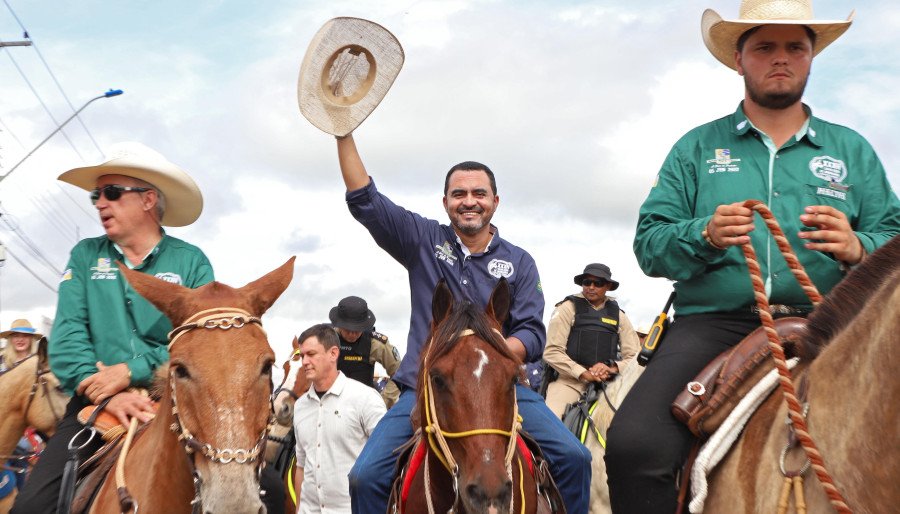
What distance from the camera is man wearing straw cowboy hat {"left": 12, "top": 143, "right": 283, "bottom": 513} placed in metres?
5.61

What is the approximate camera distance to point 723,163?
16.1 feet

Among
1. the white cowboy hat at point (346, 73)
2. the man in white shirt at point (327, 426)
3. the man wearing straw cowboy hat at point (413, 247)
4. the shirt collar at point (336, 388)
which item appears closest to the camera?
the white cowboy hat at point (346, 73)

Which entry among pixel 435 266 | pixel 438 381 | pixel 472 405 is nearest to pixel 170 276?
pixel 435 266

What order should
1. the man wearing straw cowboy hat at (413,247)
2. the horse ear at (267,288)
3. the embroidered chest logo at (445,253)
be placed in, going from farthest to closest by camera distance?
the embroidered chest logo at (445,253) < the man wearing straw cowboy hat at (413,247) < the horse ear at (267,288)

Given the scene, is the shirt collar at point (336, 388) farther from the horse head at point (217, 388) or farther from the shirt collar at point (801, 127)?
the shirt collar at point (801, 127)

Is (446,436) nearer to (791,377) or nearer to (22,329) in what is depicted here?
(791,377)

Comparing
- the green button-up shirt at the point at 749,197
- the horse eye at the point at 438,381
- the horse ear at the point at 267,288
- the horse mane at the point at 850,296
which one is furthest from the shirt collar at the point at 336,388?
the horse mane at the point at 850,296

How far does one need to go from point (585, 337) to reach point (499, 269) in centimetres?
674

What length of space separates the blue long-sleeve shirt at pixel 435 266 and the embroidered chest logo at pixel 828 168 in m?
2.42

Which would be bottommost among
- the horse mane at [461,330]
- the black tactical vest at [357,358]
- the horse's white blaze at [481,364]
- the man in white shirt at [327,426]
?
the man in white shirt at [327,426]

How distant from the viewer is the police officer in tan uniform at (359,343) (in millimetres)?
13077

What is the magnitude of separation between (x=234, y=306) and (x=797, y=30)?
3348 millimetres

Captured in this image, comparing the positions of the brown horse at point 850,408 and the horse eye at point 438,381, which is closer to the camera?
the brown horse at point 850,408

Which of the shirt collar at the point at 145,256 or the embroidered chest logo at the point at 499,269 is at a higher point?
the shirt collar at the point at 145,256
